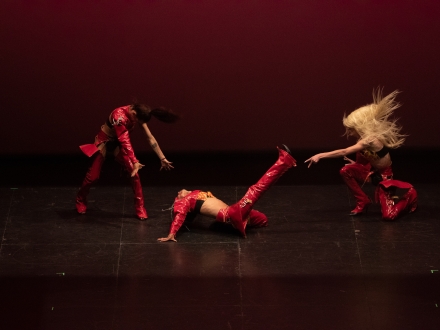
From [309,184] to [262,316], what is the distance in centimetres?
184

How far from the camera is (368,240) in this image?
627cm

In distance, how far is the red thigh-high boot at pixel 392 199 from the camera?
648cm

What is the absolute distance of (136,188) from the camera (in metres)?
6.52

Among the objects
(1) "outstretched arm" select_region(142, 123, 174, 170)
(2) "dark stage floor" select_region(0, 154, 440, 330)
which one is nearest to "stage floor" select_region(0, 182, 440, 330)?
(2) "dark stage floor" select_region(0, 154, 440, 330)

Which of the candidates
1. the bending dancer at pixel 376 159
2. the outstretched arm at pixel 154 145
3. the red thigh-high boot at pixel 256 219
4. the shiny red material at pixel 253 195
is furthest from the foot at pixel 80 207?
the bending dancer at pixel 376 159

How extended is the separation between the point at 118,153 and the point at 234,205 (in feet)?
3.17

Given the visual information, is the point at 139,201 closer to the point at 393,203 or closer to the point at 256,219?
the point at 256,219

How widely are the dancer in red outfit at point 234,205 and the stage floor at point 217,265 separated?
106mm

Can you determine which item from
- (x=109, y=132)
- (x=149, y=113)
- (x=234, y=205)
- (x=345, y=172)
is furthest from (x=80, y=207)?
(x=345, y=172)

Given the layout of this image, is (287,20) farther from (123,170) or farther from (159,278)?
(159,278)

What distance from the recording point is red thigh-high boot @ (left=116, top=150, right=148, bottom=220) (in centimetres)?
641

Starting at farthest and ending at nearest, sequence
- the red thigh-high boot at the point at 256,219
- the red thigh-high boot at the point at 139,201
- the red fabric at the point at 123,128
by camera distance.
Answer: the red thigh-high boot at the point at 139,201 → the red thigh-high boot at the point at 256,219 → the red fabric at the point at 123,128

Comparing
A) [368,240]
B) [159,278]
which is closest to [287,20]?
[368,240]

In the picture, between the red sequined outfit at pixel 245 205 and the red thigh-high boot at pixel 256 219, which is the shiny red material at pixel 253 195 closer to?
the red sequined outfit at pixel 245 205
